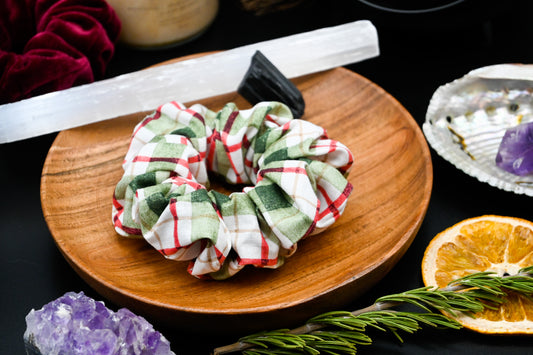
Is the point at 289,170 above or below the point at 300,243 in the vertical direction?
above

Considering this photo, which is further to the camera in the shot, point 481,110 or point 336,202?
point 481,110

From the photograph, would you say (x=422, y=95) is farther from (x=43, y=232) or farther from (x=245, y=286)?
(x=43, y=232)

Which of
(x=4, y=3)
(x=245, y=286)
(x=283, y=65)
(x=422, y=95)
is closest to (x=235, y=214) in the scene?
(x=245, y=286)

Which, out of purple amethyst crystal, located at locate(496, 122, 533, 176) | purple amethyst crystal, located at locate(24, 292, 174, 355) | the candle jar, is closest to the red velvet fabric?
the candle jar

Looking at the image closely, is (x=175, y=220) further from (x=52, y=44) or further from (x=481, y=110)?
(x=481, y=110)

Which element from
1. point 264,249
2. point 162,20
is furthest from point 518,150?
point 162,20

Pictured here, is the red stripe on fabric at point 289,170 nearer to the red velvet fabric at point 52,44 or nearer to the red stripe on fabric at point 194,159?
the red stripe on fabric at point 194,159
